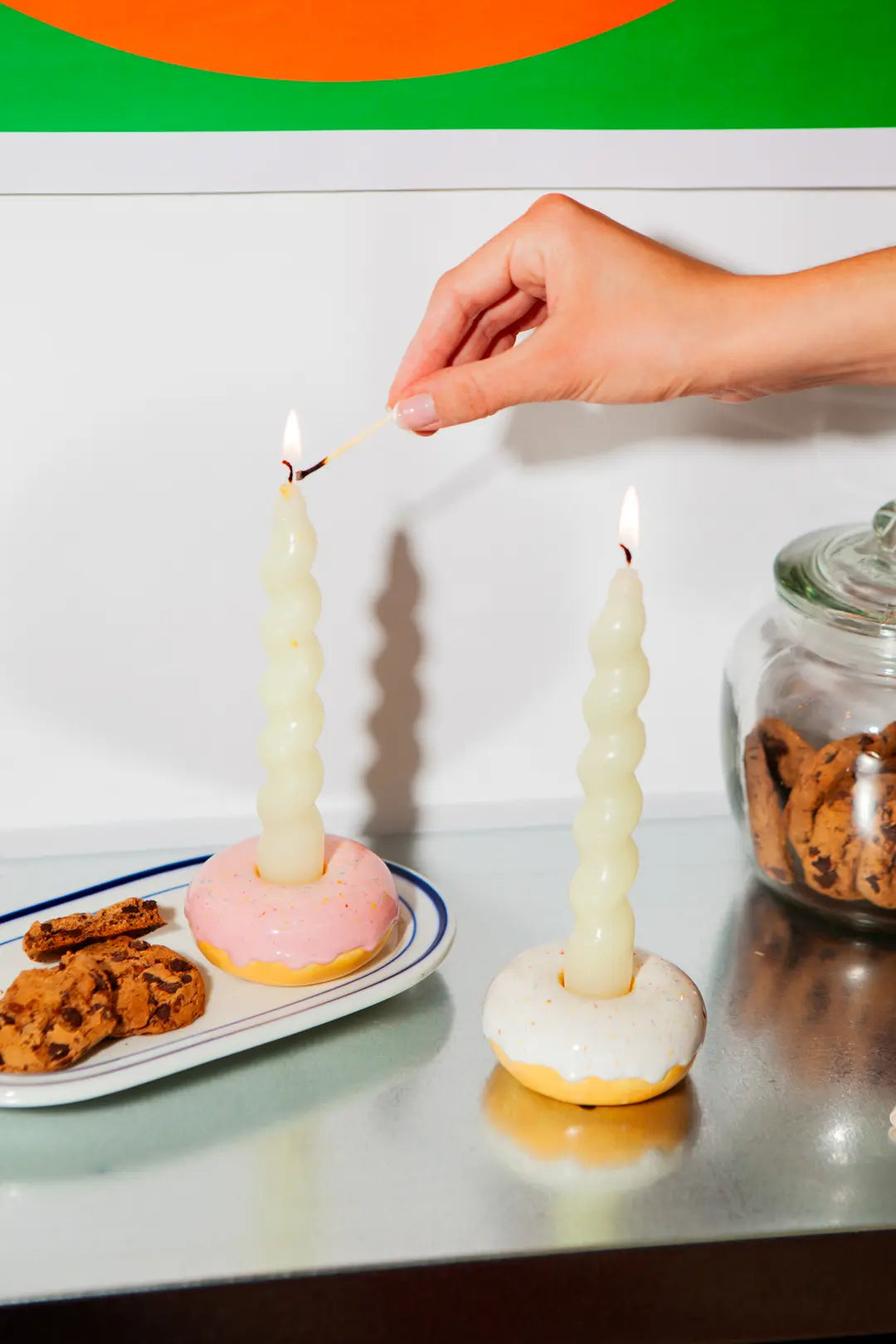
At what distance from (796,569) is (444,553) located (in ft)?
0.86

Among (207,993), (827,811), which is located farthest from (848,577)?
(207,993)

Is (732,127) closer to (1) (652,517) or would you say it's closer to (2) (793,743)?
(1) (652,517)

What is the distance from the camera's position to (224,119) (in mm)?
836

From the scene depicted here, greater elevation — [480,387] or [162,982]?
[480,387]

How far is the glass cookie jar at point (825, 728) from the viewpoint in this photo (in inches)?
31.4

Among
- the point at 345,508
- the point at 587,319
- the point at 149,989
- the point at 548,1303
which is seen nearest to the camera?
the point at 548,1303

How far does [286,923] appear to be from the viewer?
27.8 inches

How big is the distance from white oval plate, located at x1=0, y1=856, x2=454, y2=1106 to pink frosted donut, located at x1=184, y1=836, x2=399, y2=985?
0.6 inches

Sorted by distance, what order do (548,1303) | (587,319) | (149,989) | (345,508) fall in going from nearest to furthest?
(548,1303)
(149,989)
(587,319)
(345,508)

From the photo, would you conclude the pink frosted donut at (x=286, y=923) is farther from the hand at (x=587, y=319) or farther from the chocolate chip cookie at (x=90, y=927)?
the hand at (x=587, y=319)

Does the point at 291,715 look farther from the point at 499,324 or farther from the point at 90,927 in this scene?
the point at 499,324

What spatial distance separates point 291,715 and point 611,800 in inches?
7.6

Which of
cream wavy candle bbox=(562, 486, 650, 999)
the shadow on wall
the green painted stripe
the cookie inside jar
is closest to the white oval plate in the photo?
cream wavy candle bbox=(562, 486, 650, 999)

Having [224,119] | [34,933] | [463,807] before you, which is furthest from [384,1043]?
[224,119]
